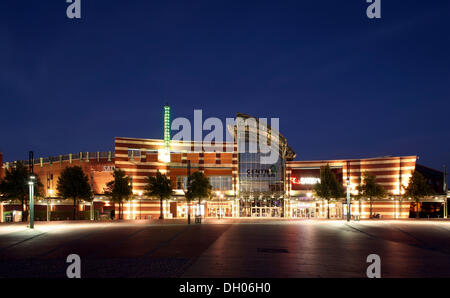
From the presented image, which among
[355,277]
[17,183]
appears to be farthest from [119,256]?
[17,183]

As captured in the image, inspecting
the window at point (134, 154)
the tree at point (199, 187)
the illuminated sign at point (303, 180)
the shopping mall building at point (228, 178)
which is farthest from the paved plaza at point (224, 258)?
the illuminated sign at point (303, 180)

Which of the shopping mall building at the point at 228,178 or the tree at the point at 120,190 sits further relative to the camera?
the shopping mall building at the point at 228,178

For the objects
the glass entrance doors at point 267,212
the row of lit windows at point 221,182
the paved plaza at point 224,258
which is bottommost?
the glass entrance doors at point 267,212

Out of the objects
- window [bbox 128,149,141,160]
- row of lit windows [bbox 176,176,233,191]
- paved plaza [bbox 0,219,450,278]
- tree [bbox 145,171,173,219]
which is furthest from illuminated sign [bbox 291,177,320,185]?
paved plaza [bbox 0,219,450,278]

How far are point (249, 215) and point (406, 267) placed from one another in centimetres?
5254

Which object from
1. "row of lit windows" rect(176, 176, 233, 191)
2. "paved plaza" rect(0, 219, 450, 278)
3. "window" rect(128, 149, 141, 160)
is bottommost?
"paved plaza" rect(0, 219, 450, 278)

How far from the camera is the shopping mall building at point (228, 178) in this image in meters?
63.5

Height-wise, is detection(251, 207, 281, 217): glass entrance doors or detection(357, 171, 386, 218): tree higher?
detection(357, 171, 386, 218): tree

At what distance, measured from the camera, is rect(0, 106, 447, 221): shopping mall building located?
63.5 m

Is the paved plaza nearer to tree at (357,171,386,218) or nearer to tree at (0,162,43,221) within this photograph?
tree at (0,162,43,221)

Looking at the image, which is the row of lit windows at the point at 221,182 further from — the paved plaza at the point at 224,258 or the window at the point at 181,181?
the paved plaza at the point at 224,258

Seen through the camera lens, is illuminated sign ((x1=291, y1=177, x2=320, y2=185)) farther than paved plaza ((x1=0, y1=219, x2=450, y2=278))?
Yes

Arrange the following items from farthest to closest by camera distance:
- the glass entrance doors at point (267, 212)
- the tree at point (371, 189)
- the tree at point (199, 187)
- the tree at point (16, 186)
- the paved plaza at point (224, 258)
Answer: the glass entrance doors at point (267, 212) → the tree at point (199, 187) → the tree at point (371, 189) → the tree at point (16, 186) → the paved plaza at point (224, 258)
